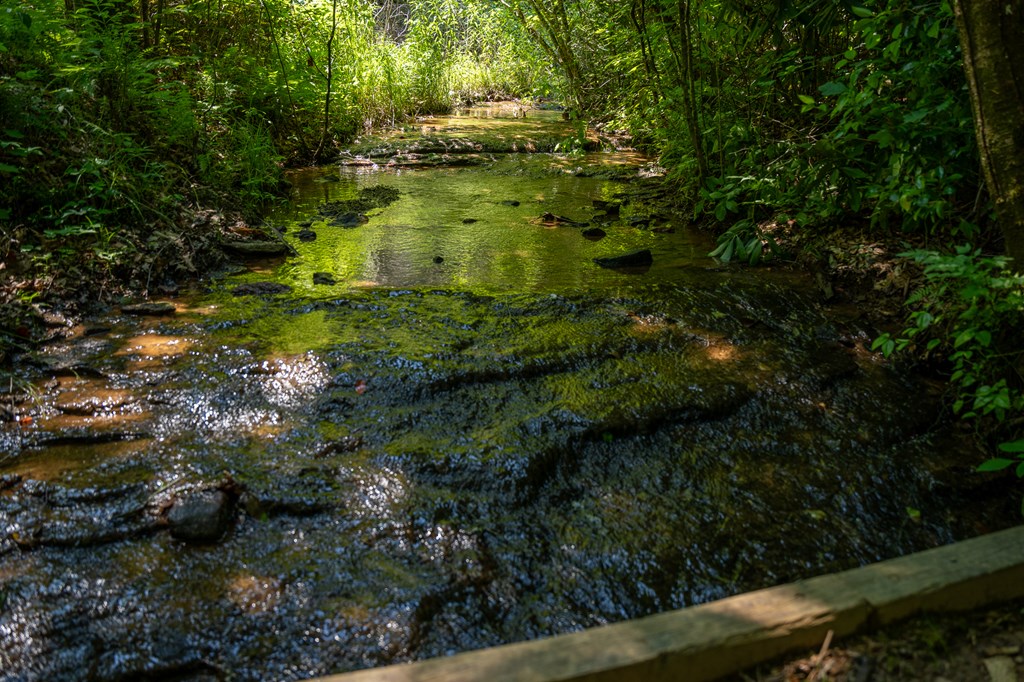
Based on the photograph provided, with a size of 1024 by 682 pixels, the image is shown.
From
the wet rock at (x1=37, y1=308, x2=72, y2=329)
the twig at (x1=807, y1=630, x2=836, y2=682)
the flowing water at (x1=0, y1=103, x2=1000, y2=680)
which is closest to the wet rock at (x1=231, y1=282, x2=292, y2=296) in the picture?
the flowing water at (x1=0, y1=103, x2=1000, y2=680)

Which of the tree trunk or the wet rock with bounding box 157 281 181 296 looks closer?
the tree trunk

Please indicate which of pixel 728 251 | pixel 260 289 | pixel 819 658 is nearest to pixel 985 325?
pixel 728 251

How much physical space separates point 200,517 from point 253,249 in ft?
10.1

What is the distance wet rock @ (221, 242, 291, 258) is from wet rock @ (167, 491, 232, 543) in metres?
2.94

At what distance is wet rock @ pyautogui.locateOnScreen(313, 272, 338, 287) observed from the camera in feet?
14.6

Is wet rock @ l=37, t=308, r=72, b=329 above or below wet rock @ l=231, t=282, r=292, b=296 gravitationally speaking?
below

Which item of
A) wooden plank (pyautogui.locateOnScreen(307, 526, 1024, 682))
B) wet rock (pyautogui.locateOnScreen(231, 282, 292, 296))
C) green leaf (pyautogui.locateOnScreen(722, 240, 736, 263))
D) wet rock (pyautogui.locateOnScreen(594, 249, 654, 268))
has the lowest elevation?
wooden plank (pyautogui.locateOnScreen(307, 526, 1024, 682))

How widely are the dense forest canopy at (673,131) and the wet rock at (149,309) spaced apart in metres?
0.40

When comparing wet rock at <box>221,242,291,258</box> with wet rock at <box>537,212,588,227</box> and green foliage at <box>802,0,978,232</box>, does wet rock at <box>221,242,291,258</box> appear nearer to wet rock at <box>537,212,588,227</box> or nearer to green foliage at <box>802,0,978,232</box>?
wet rock at <box>537,212,588,227</box>

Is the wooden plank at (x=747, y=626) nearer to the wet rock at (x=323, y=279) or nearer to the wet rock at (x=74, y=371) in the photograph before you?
the wet rock at (x=74, y=371)

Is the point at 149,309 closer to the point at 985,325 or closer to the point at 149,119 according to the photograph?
the point at 149,119

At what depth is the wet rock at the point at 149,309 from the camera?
3854 millimetres

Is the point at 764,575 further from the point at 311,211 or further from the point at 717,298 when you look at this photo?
the point at 311,211

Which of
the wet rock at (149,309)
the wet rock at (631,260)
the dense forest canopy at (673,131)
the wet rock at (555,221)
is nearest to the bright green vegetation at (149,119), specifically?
the dense forest canopy at (673,131)
